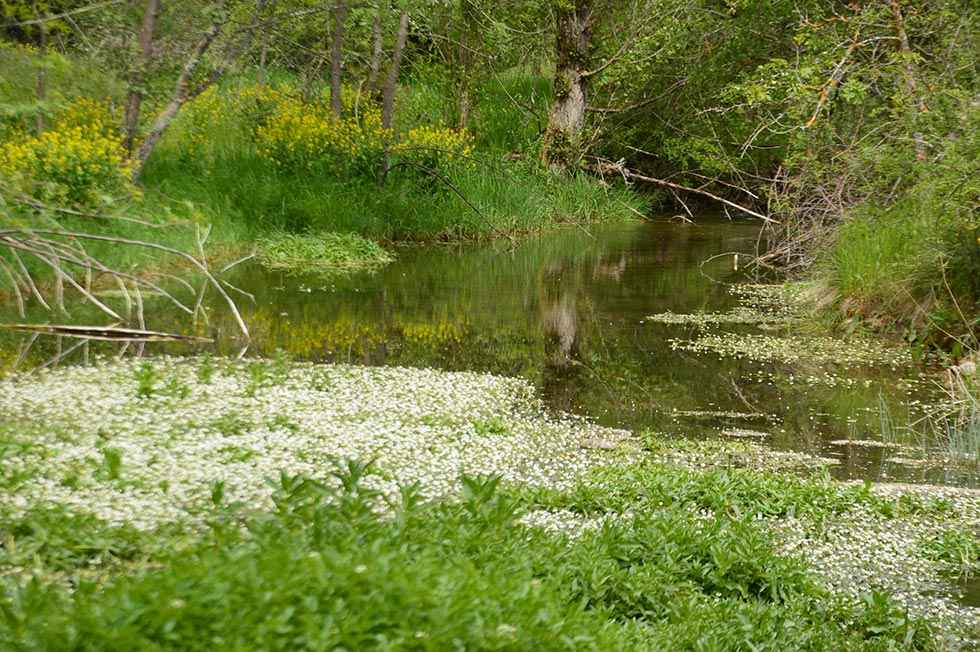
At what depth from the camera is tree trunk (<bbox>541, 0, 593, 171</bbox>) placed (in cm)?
2555

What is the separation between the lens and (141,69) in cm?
1550

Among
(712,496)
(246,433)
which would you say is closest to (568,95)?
(246,433)

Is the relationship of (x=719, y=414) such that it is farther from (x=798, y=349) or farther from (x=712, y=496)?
(x=798, y=349)

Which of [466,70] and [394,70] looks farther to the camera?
[466,70]

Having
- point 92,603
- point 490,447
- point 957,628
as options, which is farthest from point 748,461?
point 92,603

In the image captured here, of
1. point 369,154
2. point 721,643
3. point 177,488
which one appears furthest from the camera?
point 369,154

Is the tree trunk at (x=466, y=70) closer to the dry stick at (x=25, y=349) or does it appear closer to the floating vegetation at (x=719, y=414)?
the dry stick at (x=25, y=349)

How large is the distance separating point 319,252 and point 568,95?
9674mm

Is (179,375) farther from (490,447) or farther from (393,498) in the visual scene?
(393,498)

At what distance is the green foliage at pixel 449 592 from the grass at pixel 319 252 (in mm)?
12476

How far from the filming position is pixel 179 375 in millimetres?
9734

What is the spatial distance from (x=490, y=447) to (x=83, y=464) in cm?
274

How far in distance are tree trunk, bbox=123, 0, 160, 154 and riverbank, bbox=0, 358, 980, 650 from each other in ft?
24.0

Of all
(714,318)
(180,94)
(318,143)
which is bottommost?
(714,318)
